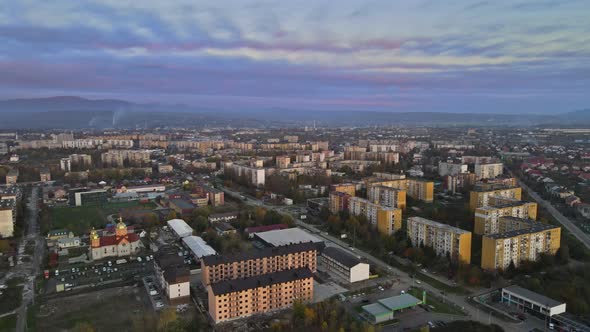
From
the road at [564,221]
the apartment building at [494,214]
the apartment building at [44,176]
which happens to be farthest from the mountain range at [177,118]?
the apartment building at [494,214]

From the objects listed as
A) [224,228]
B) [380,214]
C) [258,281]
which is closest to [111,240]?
[224,228]

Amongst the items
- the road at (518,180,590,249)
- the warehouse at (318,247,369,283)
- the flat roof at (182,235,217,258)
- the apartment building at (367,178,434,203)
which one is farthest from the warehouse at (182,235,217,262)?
the road at (518,180,590,249)

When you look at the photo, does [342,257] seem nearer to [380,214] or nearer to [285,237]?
[285,237]

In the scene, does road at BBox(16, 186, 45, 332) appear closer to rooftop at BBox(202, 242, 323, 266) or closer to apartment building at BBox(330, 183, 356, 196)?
rooftop at BBox(202, 242, 323, 266)

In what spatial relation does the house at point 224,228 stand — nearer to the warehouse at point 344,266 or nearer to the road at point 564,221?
the warehouse at point 344,266

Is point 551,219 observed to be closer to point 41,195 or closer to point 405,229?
point 405,229

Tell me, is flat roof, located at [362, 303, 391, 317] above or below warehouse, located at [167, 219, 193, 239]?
below
